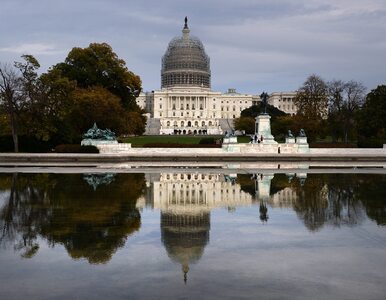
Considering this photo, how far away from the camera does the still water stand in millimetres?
5789

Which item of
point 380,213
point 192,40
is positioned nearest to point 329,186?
point 380,213

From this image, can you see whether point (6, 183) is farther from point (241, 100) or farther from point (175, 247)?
point (241, 100)

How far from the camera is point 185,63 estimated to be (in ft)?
454

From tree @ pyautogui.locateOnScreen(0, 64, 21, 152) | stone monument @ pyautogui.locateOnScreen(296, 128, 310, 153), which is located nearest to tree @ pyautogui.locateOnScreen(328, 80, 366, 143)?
stone monument @ pyautogui.locateOnScreen(296, 128, 310, 153)

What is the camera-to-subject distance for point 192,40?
140 m

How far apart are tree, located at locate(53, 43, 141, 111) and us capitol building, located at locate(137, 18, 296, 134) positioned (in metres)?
80.6

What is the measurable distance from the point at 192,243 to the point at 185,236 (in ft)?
1.56

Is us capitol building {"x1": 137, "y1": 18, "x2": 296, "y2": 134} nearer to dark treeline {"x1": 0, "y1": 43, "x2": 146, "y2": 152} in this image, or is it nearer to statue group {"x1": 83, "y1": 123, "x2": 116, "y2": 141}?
dark treeline {"x1": 0, "y1": 43, "x2": 146, "y2": 152}

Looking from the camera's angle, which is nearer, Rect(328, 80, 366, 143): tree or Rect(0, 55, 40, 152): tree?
Rect(0, 55, 40, 152): tree

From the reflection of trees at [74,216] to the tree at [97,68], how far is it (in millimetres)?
33193

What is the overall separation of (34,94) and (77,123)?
278 inches

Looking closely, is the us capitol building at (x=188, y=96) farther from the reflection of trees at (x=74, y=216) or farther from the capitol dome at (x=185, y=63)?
the reflection of trees at (x=74, y=216)

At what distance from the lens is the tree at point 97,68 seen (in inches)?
1885

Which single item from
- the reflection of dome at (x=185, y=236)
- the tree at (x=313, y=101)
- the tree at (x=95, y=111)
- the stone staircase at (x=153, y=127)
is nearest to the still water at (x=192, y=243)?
the reflection of dome at (x=185, y=236)
